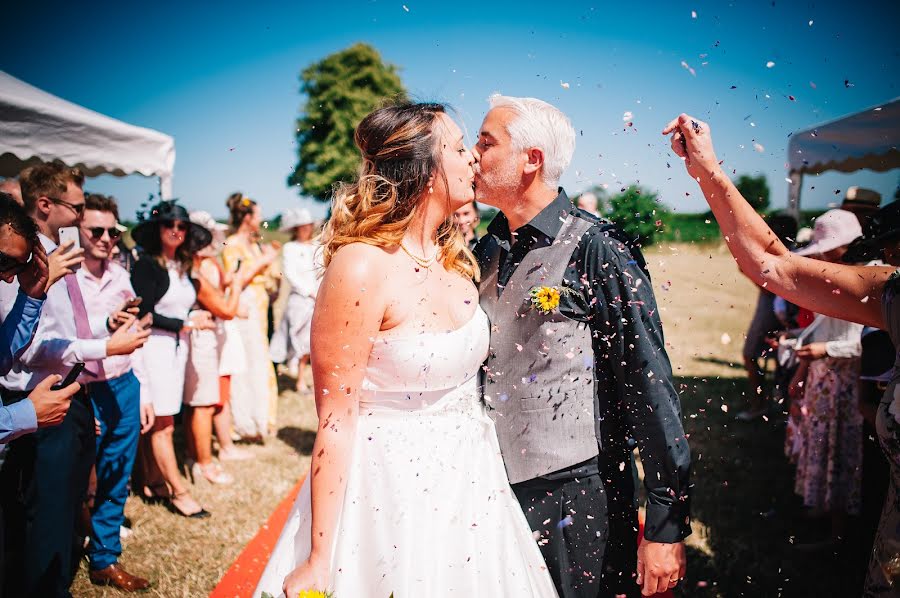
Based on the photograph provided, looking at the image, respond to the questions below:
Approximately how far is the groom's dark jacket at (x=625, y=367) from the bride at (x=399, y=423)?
329 millimetres

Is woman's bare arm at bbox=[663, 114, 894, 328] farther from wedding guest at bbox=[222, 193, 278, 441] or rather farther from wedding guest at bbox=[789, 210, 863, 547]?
wedding guest at bbox=[222, 193, 278, 441]

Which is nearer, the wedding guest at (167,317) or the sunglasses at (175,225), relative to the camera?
the wedding guest at (167,317)

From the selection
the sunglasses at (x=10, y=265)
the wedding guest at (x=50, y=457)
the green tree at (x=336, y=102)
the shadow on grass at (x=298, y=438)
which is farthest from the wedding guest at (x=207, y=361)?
the green tree at (x=336, y=102)

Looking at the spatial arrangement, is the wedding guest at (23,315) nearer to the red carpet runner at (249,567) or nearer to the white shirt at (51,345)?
the white shirt at (51,345)

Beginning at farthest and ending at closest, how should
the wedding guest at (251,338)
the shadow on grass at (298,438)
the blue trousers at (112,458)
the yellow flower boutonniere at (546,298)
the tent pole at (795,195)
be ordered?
the tent pole at (795,195) < the shadow on grass at (298,438) < the wedding guest at (251,338) < the blue trousers at (112,458) < the yellow flower boutonniere at (546,298)

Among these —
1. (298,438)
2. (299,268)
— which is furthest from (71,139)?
(298,438)

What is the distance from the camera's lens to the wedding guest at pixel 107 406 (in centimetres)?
351

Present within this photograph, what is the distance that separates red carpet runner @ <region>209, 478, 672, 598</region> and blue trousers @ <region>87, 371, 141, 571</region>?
865mm

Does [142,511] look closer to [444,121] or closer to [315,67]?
[444,121]

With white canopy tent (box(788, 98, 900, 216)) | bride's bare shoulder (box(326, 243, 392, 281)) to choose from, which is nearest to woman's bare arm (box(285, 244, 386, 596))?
bride's bare shoulder (box(326, 243, 392, 281))

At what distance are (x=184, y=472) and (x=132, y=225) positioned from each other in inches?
97.9

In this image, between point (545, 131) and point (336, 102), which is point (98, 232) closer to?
point (545, 131)

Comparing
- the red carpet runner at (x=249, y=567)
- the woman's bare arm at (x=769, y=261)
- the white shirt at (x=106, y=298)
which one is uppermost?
the woman's bare arm at (x=769, y=261)

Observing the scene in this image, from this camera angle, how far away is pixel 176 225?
452 centimetres
